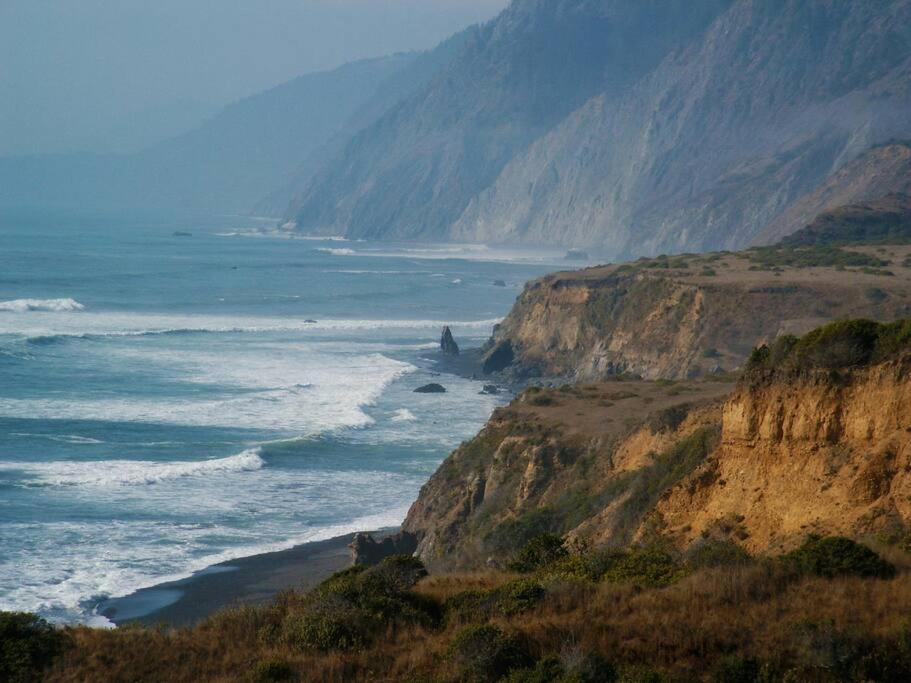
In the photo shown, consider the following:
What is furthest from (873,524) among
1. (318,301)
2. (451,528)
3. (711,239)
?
(711,239)

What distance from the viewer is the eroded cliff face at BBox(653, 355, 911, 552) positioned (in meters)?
17.0

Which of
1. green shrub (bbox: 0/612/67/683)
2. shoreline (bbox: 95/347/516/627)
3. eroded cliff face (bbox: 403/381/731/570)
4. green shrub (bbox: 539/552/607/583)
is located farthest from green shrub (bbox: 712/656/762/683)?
shoreline (bbox: 95/347/516/627)

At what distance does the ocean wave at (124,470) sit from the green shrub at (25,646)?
26.5 m

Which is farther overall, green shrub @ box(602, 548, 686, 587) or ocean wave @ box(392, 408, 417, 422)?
ocean wave @ box(392, 408, 417, 422)

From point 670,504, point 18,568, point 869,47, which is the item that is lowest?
point 18,568

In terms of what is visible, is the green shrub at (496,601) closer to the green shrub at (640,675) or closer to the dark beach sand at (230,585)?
the green shrub at (640,675)

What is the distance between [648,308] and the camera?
65.9 m

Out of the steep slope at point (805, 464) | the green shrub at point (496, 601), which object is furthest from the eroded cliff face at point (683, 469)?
the green shrub at point (496, 601)

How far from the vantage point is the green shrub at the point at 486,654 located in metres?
11.4

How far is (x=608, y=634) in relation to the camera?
11.9m

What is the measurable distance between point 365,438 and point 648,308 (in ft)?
77.3

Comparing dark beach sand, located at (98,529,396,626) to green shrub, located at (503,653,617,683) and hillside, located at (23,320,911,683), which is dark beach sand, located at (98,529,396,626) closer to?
hillside, located at (23,320,911,683)

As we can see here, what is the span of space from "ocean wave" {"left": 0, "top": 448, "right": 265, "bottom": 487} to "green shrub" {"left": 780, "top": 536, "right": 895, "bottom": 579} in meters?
28.5

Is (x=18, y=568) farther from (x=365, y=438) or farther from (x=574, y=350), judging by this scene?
(x=574, y=350)
